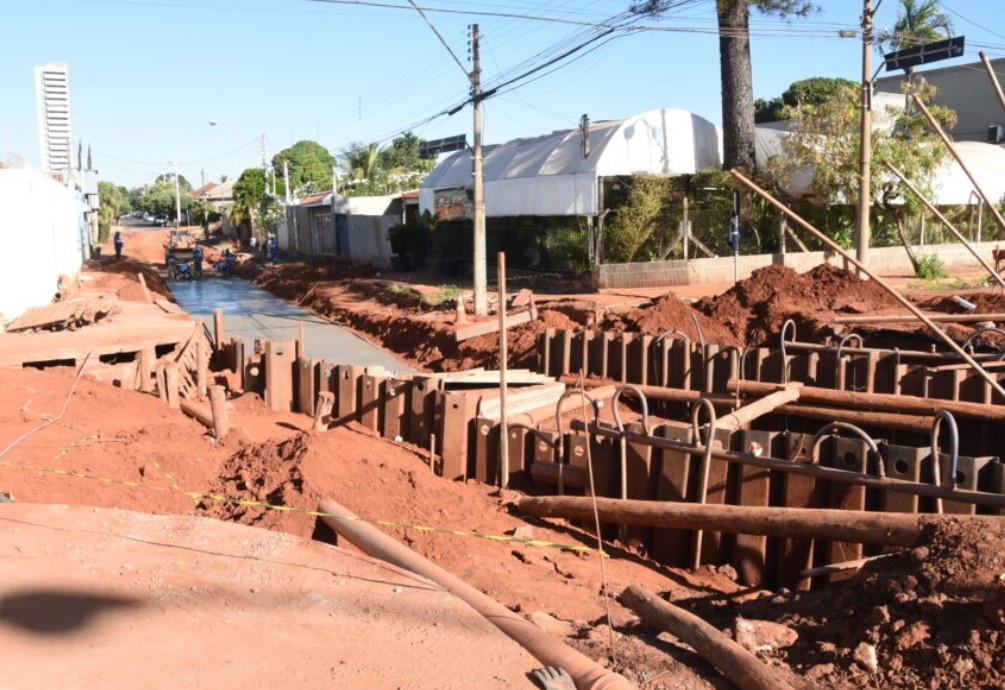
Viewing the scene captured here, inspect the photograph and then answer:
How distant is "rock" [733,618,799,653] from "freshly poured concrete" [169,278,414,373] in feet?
39.5

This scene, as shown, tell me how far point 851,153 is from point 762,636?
2285 cm

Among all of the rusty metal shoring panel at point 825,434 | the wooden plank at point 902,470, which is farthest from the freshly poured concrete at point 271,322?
the wooden plank at point 902,470

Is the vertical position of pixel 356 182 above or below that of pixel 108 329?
above

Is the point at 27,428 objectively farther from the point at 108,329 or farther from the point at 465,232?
the point at 465,232

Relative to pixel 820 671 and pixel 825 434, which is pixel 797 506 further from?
pixel 820 671

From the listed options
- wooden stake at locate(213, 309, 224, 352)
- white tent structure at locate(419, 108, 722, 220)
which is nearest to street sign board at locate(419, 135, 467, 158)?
white tent structure at locate(419, 108, 722, 220)

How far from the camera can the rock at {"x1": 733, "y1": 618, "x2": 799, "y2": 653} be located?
4.29 meters

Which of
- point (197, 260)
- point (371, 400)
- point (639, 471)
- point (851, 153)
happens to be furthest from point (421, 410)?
point (197, 260)

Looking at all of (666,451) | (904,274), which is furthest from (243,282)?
(666,451)

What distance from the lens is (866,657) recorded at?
4.00 metres

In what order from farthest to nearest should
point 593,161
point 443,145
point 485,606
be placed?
point 443,145
point 593,161
point 485,606

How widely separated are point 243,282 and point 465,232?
38.3 ft

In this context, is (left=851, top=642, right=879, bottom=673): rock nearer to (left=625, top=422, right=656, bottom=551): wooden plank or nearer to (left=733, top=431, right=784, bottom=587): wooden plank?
(left=733, top=431, right=784, bottom=587): wooden plank

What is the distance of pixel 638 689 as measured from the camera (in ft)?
12.9
